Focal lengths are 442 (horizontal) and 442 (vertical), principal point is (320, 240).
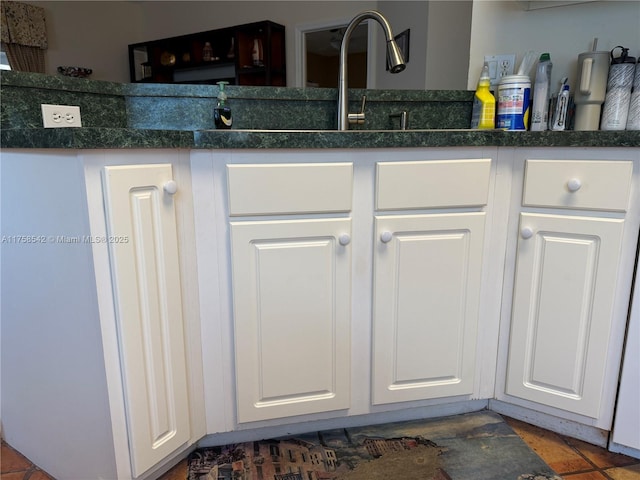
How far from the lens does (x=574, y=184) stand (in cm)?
112

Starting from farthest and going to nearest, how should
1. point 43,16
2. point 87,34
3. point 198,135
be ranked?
point 87,34 → point 43,16 → point 198,135

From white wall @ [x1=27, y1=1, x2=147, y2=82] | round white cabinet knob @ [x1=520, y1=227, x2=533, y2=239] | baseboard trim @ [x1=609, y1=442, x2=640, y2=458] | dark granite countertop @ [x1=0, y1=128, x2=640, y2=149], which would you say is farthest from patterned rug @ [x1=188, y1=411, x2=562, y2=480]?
white wall @ [x1=27, y1=1, x2=147, y2=82]

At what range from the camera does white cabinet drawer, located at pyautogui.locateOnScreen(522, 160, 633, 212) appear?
109 centimetres

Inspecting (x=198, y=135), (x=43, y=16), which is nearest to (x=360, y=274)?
(x=198, y=135)

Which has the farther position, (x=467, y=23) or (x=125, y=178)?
(x=467, y=23)

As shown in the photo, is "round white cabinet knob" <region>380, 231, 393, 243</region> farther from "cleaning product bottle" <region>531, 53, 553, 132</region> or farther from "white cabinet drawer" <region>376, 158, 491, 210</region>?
"cleaning product bottle" <region>531, 53, 553, 132</region>

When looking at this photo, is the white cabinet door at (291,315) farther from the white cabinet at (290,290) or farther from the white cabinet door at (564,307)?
the white cabinet door at (564,307)

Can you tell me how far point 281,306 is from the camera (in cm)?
114

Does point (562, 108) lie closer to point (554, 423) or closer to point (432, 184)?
point (432, 184)

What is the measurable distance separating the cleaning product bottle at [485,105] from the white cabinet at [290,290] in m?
0.62

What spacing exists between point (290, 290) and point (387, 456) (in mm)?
545

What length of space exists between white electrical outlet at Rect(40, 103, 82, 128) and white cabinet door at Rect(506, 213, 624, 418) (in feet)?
4.05

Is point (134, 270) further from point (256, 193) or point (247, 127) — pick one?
point (247, 127)

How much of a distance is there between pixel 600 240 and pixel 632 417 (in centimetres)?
49
